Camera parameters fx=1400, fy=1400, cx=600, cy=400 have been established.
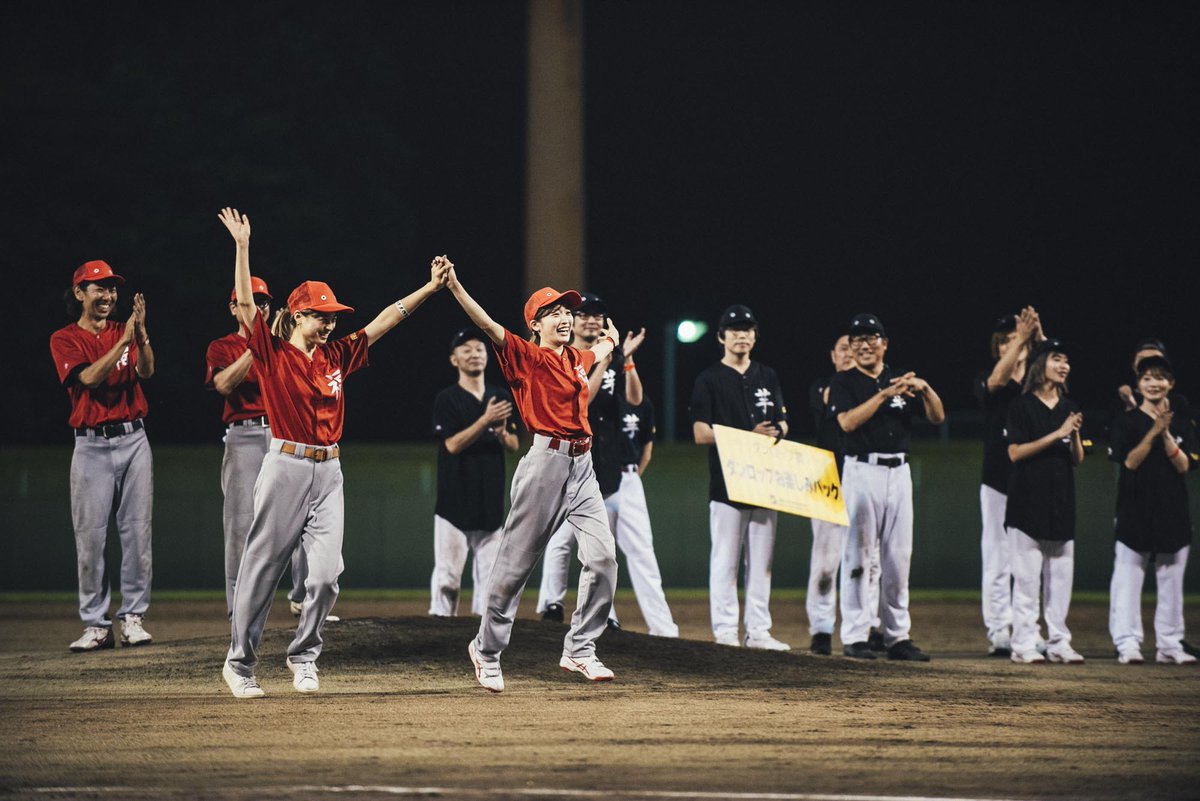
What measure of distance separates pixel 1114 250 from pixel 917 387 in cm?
2614

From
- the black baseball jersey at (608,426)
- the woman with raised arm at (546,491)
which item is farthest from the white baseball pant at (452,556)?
the woman with raised arm at (546,491)

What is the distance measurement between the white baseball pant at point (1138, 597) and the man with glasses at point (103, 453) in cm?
712

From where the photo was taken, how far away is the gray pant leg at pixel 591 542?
7984 mm

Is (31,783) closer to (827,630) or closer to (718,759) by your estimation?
(718,759)

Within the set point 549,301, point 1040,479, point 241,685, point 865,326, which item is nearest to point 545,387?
point 549,301

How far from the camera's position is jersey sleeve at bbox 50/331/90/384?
31.5 ft

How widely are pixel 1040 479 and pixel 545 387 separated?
434 centimetres

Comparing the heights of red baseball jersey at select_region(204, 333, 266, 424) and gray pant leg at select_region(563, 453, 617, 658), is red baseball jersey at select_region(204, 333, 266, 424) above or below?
above

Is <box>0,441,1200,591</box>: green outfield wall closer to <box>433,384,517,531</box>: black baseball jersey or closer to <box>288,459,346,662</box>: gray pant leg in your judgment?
<box>433,384,517,531</box>: black baseball jersey

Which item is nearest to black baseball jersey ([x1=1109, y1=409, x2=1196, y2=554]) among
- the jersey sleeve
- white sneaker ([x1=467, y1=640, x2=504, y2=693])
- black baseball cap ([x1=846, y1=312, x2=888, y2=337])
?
black baseball cap ([x1=846, y1=312, x2=888, y2=337])

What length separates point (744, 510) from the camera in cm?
1047

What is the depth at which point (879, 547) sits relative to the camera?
10406 mm

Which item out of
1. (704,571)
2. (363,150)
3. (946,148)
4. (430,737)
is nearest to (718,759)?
(430,737)

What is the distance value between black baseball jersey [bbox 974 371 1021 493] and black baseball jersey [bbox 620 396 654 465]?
2.63 metres
